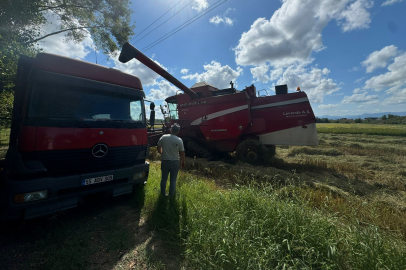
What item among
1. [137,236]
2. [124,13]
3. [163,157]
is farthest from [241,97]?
[124,13]

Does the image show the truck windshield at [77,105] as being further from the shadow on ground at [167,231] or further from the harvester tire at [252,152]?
the harvester tire at [252,152]

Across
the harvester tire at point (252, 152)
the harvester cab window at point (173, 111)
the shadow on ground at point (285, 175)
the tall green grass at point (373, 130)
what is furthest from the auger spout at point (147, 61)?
the tall green grass at point (373, 130)

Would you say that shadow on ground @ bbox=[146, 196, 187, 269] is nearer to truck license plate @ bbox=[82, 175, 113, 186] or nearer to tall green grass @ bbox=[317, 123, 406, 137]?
Result: truck license plate @ bbox=[82, 175, 113, 186]

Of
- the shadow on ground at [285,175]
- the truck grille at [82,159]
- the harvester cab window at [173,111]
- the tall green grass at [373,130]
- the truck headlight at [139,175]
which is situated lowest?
the shadow on ground at [285,175]

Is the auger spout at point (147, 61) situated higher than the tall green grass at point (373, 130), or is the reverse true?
the auger spout at point (147, 61)

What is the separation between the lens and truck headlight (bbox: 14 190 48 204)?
7.20 feet

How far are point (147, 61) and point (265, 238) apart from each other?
275 inches

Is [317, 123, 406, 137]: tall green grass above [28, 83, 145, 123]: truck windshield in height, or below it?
below

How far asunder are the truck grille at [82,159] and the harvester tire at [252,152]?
4457 millimetres

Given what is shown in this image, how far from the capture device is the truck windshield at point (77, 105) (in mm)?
2551

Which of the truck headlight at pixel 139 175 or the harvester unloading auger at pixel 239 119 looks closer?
the truck headlight at pixel 139 175

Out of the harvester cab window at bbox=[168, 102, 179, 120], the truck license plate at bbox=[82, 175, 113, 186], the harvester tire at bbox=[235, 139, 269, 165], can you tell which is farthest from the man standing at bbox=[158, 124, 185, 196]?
the harvester cab window at bbox=[168, 102, 179, 120]

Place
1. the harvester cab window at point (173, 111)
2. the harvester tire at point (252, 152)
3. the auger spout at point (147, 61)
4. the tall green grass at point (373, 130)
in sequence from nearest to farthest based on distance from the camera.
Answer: the auger spout at point (147, 61) < the harvester tire at point (252, 152) < the harvester cab window at point (173, 111) < the tall green grass at point (373, 130)

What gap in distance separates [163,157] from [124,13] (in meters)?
11.0
